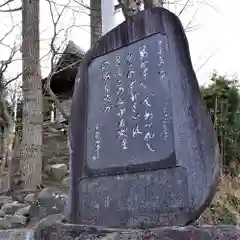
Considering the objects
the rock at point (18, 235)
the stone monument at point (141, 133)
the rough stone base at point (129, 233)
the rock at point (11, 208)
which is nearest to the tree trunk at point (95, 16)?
the rock at point (11, 208)

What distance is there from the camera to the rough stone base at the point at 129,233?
2123 mm

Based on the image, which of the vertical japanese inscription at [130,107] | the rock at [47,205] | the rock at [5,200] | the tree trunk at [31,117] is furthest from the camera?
the tree trunk at [31,117]

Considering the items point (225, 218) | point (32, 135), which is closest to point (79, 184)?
point (225, 218)

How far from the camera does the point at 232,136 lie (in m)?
9.33

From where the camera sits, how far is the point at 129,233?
90.6 inches

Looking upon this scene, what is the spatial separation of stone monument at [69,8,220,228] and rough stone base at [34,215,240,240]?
14 centimetres

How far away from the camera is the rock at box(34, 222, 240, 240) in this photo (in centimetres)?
212

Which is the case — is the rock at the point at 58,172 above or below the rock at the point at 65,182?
above

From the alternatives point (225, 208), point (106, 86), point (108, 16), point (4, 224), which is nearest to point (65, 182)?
point (4, 224)

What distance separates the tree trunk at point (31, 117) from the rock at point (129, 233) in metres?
4.77

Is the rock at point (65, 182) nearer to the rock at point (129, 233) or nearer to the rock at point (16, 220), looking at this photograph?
the rock at point (16, 220)

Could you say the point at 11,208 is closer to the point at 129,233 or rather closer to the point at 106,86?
the point at 106,86

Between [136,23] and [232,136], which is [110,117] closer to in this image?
[136,23]

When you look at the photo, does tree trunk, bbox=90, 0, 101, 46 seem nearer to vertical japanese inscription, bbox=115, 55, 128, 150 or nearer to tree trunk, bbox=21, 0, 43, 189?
tree trunk, bbox=21, 0, 43, 189
